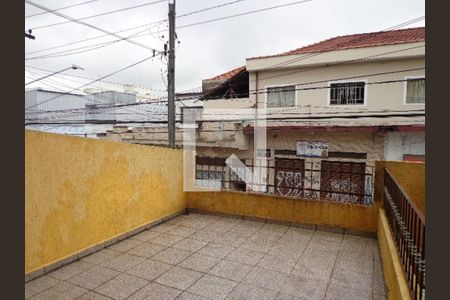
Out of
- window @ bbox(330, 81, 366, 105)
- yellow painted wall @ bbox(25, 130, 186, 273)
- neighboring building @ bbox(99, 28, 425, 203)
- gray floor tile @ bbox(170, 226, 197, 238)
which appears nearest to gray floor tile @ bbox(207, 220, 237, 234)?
gray floor tile @ bbox(170, 226, 197, 238)

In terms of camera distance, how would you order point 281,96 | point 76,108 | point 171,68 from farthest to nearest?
point 76,108 → point 281,96 → point 171,68

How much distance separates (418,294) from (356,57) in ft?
41.0

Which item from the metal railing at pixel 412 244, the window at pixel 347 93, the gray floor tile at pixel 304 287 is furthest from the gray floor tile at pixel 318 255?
the window at pixel 347 93

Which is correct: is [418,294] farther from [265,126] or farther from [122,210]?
[265,126]

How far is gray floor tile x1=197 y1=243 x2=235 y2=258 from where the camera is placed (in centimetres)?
481

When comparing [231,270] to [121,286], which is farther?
[231,270]

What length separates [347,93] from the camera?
13430 millimetres

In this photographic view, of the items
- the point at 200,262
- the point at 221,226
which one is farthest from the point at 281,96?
the point at 200,262

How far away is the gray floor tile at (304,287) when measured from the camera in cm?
359

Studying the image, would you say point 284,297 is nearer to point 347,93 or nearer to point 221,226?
point 221,226

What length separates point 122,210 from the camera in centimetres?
Result: 533

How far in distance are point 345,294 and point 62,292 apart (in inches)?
137

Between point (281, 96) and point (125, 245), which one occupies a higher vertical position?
point (281, 96)

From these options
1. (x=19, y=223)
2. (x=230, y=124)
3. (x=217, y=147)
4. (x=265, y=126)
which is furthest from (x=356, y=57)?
(x=19, y=223)
